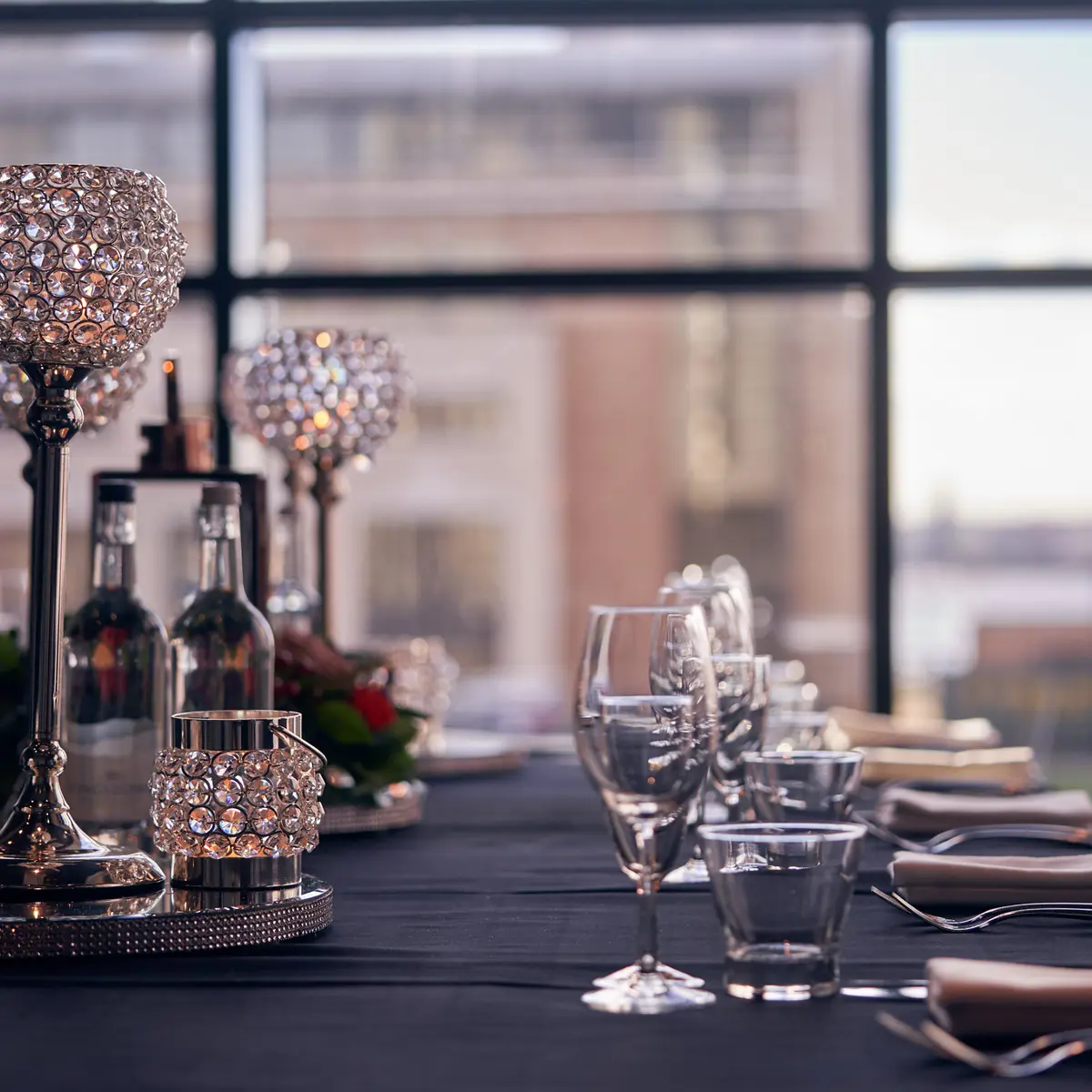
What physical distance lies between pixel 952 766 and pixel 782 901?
1119mm

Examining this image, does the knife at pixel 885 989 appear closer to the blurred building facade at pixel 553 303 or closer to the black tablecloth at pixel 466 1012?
the black tablecloth at pixel 466 1012

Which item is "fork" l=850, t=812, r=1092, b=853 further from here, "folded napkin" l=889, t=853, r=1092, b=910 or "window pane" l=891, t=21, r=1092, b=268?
"window pane" l=891, t=21, r=1092, b=268

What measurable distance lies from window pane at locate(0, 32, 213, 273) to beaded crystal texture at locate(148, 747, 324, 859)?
2260 millimetres

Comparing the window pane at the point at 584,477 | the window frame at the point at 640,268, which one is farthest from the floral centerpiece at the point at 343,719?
the window pane at the point at 584,477

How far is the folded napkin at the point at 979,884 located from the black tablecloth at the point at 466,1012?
31 mm

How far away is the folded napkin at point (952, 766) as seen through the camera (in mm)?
1856

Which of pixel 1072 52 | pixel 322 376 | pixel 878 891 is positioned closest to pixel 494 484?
pixel 1072 52

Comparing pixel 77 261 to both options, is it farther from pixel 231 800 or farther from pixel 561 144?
pixel 561 144

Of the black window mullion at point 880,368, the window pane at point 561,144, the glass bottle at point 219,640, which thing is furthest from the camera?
the window pane at point 561,144

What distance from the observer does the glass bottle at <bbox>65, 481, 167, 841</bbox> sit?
132 centimetres

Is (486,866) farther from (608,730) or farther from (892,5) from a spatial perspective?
(892,5)

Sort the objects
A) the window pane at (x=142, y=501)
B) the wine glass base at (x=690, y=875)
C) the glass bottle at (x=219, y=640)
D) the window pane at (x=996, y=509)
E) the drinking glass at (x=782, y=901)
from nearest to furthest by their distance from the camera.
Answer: the drinking glass at (x=782, y=901)
the wine glass base at (x=690, y=875)
the glass bottle at (x=219, y=640)
the window pane at (x=142, y=501)
the window pane at (x=996, y=509)

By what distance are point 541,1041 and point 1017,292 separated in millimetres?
2657

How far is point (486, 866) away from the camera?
1.34 meters
